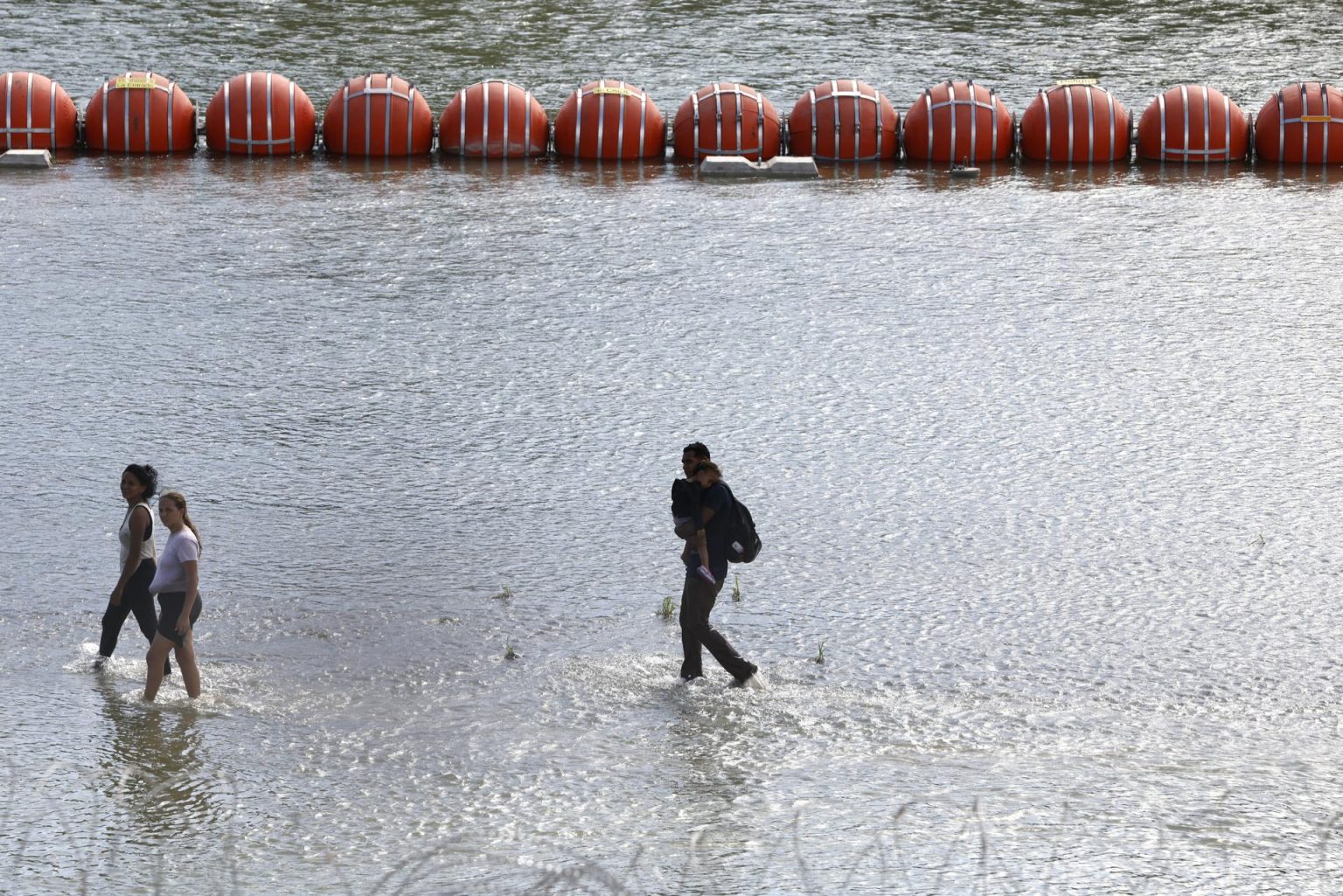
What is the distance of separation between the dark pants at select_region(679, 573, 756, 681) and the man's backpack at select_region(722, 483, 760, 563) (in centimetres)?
20

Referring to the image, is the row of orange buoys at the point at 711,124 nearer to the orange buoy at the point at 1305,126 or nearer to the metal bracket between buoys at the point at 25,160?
the orange buoy at the point at 1305,126

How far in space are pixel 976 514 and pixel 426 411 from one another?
4634 mm

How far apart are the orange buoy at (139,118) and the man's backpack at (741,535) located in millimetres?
16667

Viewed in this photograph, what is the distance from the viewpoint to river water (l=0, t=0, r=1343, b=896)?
7840mm

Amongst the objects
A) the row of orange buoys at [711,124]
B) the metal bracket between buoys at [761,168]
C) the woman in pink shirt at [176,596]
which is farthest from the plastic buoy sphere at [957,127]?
the woman in pink shirt at [176,596]

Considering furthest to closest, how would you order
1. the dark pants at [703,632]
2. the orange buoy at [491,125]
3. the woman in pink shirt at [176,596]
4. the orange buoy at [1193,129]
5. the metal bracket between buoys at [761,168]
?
1. the orange buoy at [491,125]
2. the orange buoy at [1193,129]
3. the metal bracket between buoys at [761,168]
4. the dark pants at [703,632]
5. the woman in pink shirt at [176,596]

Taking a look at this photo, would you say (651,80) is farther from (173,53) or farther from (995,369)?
(995,369)

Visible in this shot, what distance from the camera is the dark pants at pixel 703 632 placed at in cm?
930

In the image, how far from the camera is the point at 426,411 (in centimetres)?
1388

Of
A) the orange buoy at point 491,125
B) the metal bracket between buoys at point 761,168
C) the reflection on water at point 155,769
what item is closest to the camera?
the reflection on water at point 155,769

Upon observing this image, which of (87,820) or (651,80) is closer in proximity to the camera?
(87,820)

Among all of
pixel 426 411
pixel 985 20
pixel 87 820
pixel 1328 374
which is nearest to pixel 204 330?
pixel 426 411

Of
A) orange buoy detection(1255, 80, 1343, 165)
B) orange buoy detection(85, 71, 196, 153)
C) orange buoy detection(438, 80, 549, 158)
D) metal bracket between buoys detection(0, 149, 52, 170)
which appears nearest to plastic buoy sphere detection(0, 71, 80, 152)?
orange buoy detection(85, 71, 196, 153)

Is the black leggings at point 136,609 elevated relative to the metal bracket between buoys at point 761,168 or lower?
lower
